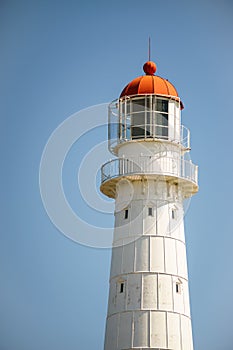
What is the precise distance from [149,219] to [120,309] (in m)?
3.44

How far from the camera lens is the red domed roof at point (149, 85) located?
40.5 m

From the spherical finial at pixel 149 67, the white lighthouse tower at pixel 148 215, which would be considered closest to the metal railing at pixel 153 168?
the white lighthouse tower at pixel 148 215

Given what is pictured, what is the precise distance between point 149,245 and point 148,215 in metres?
1.17

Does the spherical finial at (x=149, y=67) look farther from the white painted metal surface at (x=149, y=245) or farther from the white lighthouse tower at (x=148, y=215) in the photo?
the white painted metal surface at (x=149, y=245)

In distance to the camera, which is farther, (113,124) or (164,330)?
(113,124)

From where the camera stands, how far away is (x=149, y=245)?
3894 centimetres

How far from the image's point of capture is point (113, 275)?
39.3 meters

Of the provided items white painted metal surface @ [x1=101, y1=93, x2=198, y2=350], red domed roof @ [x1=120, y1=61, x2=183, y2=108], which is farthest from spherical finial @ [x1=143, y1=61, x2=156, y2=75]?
white painted metal surface @ [x1=101, y1=93, x2=198, y2=350]

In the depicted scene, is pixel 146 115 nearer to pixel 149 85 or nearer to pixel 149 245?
pixel 149 85

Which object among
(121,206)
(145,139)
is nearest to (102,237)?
(121,206)

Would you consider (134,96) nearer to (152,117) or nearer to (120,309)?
(152,117)

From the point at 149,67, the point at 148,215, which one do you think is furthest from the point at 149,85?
the point at 148,215

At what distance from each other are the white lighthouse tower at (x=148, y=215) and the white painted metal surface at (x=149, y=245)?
3 centimetres

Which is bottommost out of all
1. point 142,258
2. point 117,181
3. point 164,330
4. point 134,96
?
point 164,330
